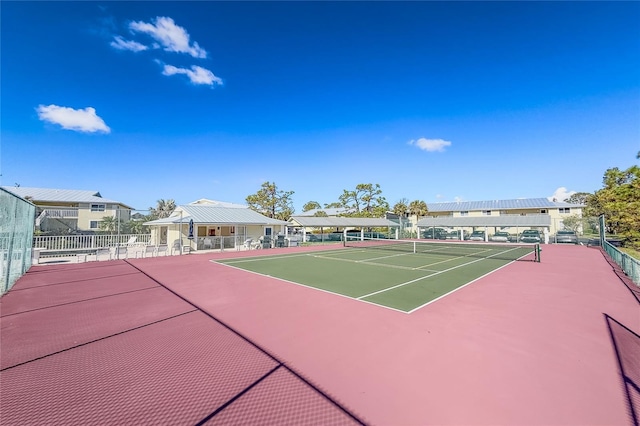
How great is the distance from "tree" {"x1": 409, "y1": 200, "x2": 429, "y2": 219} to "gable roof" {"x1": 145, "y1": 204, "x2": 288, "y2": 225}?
34.4m

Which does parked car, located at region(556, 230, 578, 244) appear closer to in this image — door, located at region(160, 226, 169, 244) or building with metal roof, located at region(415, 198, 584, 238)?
building with metal roof, located at region(415, 198, 584, 238)

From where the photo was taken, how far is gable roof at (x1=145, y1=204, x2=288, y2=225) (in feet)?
77.0

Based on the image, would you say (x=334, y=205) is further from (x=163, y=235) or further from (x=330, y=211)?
(x=163, y=235)

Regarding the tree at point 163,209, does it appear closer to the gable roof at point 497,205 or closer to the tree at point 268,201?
the tree at point 268,201

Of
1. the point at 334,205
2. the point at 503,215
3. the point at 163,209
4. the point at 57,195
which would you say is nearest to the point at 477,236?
the point at 503,215

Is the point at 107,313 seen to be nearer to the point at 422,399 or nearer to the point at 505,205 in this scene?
the point at 422,399

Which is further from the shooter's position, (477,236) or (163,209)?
(163,209)

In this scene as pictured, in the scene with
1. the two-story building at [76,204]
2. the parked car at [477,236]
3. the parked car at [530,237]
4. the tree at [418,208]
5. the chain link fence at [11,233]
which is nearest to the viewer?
the chain link fence at [11,233]

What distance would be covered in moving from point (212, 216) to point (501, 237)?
36841 millimetres

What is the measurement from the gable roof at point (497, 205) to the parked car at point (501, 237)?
13734 millimetres

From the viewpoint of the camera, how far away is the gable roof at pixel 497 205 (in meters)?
45.5

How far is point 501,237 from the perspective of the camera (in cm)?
3691

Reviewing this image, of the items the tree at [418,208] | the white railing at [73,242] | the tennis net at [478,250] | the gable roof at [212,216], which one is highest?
the tree at [418,208]

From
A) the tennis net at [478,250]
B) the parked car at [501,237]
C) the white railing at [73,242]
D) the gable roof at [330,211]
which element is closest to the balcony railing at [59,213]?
Result: the white railing at [73,242]
